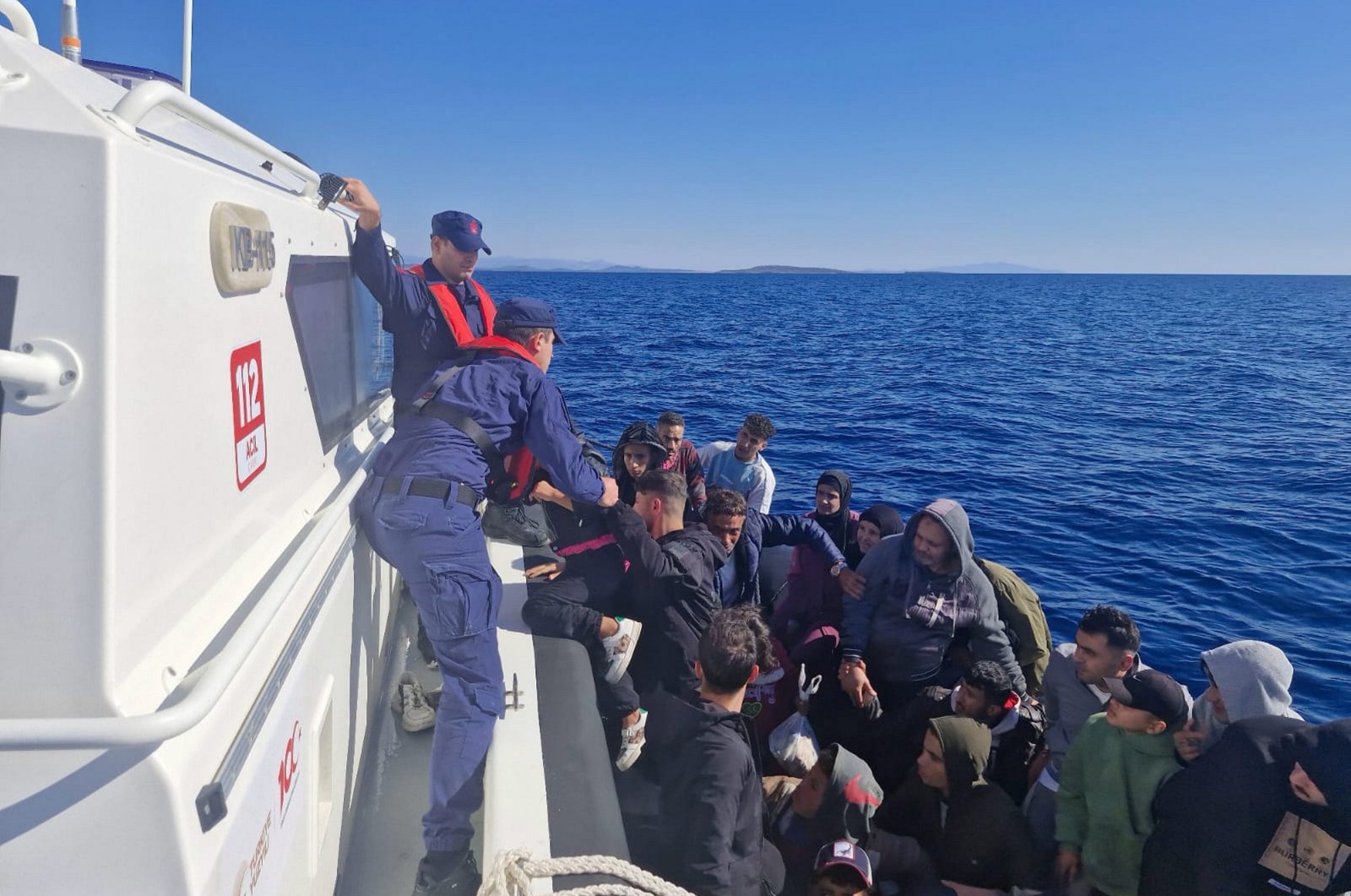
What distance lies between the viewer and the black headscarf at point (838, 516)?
5.78m

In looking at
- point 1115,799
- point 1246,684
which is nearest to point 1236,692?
point 1246,684

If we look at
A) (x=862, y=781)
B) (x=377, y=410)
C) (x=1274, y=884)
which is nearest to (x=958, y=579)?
(x=862, y=781)

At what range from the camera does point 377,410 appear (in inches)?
150

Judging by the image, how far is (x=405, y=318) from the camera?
321 cm

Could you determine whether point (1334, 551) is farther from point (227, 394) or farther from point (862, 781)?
point (227, 394)

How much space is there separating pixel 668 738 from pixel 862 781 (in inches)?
42.7

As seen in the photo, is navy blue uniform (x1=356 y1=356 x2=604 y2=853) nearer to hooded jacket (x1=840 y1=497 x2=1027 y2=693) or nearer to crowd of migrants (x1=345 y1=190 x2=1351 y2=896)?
crowd of migrants (x1=345 y1=190 x2=1351 y2=896)

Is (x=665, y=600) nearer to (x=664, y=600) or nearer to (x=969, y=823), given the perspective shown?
(x=664, y=600)

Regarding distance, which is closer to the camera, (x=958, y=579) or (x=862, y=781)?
(x=862, y=781)

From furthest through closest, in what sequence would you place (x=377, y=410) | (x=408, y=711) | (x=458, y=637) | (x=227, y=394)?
1. (x=377, y=410)
2. (x=408, y=711)
3. (x=458, y=637)
4. (x=227, y=394)

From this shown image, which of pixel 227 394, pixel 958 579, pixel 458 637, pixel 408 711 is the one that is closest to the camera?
pixel 227 394

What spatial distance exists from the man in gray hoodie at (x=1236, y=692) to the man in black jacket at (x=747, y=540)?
1.80m

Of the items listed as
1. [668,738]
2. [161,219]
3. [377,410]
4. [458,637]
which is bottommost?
[668,738]

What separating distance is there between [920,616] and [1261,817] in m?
1.83
